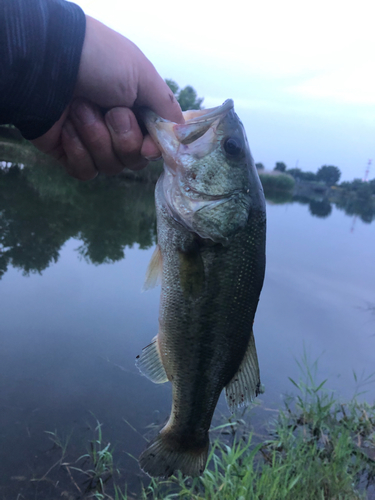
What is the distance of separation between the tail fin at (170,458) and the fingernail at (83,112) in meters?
1.91

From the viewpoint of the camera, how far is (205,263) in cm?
187

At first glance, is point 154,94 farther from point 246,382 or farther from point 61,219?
point 61,219

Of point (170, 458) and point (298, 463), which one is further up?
point (170, 458)

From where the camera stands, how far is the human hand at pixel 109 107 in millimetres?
1742

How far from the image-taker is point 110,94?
183 centimetres

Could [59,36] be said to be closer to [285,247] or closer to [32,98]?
[32,98]

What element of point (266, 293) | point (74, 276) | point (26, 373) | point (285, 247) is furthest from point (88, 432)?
point (285, 247)

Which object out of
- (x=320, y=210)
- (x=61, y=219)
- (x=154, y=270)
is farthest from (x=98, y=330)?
(x=320, y=210)

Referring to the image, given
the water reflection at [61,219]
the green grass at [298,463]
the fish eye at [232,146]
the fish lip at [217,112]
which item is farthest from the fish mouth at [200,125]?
the water reflection at [61,219]

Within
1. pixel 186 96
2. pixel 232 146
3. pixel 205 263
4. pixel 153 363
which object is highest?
pixel 186 96

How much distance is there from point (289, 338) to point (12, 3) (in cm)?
736

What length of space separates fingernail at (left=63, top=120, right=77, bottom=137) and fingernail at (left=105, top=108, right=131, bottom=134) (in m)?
0.27

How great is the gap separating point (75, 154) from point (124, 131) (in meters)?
0.41

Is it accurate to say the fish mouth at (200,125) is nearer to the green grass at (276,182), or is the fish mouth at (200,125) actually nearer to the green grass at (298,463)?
the green grass at (298,463)
